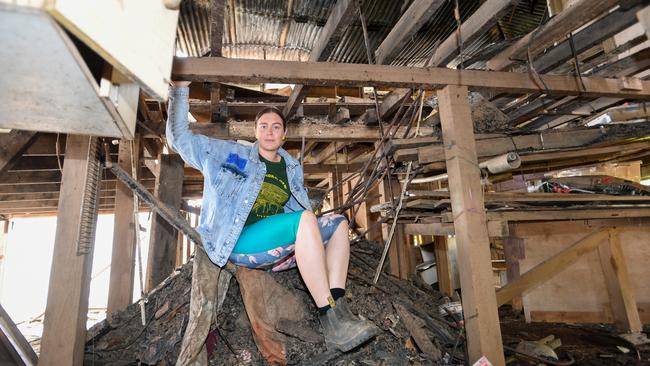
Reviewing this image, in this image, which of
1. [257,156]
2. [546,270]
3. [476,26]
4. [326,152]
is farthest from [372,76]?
[326,152]

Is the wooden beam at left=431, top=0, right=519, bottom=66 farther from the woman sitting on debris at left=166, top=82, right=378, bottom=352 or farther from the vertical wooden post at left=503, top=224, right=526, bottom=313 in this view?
the vertical wooden post at left=503, top=224, right=526, bottom=313

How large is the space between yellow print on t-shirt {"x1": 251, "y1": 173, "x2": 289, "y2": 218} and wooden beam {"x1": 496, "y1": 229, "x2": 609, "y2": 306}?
6.04 ft

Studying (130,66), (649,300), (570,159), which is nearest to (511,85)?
(570,159)

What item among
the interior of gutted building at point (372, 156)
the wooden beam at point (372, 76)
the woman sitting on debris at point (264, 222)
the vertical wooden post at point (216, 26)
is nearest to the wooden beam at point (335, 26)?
the interior of gutted building at point (372, 156)

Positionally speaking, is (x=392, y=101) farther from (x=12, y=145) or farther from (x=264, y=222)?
(x=12, y=145)

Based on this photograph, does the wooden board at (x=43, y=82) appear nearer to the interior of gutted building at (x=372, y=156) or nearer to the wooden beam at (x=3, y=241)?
the interior of gutted building at (x=372, y=156)

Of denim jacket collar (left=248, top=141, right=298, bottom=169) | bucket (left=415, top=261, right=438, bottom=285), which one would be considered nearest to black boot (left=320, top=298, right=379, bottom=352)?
denim jacket collar (left=248, top=141, right=298, bottom=169)

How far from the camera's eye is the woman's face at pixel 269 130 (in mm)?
2289

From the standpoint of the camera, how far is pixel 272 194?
2.25 metres

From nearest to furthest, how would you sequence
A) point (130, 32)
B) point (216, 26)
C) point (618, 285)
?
point (130, 32) → point (216, 26) → point (618, 285)

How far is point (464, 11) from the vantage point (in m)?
3.41

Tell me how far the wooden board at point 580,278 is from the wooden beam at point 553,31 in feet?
8.05

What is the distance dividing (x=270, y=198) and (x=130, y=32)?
1.53m

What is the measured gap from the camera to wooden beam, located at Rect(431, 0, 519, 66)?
1820mm
